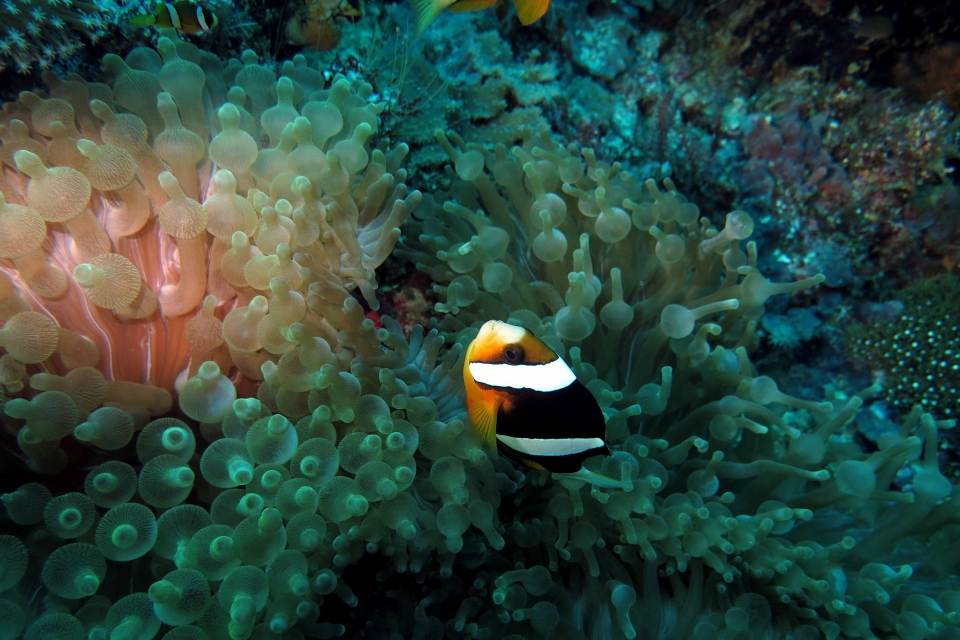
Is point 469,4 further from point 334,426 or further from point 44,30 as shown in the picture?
point 334,426

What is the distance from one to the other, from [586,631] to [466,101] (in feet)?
8.18

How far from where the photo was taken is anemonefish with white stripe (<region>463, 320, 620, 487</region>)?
1.18 metres

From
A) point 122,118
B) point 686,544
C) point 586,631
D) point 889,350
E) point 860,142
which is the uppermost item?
point 860,142

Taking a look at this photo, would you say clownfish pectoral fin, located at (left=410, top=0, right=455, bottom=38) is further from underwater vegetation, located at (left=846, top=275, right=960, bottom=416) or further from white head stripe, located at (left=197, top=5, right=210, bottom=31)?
underwater vegetation, located at (left=846, top=275, right=960, bottom=416)

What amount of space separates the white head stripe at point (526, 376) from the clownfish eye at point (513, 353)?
1cm

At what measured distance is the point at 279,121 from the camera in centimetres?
172

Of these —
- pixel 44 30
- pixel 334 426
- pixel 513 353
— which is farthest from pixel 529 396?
pixel 44 30

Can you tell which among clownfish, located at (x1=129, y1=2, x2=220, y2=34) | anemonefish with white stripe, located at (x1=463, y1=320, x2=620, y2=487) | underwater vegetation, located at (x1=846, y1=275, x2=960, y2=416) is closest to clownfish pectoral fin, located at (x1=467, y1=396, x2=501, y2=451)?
anemonefish with white stripe, located at (x1=463, y1=320, x2=620, y2=487)

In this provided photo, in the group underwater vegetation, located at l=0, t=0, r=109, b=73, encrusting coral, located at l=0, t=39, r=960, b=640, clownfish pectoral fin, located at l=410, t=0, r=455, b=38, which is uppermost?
clownfish pectoral fin, located at l=410, t=0, r=455, b=38

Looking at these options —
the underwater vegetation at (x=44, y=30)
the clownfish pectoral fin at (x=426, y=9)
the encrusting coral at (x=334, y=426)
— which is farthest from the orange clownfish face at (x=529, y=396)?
the underwater vegetation at (x=44, y=30)

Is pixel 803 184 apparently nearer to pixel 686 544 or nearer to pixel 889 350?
pixel 889 350

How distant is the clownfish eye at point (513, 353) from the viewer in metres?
1.18

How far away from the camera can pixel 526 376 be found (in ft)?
3.88

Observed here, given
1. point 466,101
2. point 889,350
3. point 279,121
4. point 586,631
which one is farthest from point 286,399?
point 889,350
